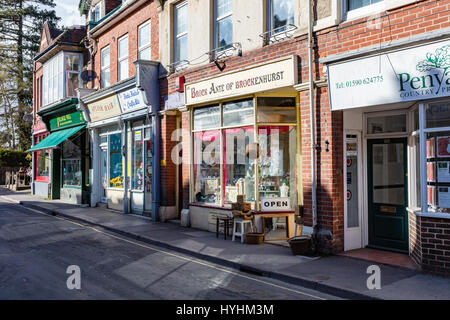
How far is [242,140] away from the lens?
1108cm

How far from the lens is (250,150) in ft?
34.9

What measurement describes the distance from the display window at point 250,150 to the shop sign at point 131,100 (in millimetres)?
3183

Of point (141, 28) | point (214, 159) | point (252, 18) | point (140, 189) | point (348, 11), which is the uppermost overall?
point (141, 28)

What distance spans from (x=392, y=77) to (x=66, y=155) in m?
18.5

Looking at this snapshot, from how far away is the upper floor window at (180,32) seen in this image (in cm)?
1321

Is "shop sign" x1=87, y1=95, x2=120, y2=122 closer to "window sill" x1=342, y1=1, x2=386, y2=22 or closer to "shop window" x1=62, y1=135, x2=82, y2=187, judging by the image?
"shop window" x1=62, y1=135, x2=82, y2=187

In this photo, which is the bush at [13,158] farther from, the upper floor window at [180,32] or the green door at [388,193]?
the green door at [388,193]

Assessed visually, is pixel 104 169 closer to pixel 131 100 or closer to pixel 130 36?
pixel 131 100

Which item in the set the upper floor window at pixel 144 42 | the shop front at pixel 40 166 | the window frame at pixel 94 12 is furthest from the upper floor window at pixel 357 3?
the shop front at pixel 40 166

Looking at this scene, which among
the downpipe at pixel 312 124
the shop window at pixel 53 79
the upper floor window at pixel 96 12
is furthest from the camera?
the shop window at pixel 53 79

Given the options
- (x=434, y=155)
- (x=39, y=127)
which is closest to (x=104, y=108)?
(x=39, y=127)
